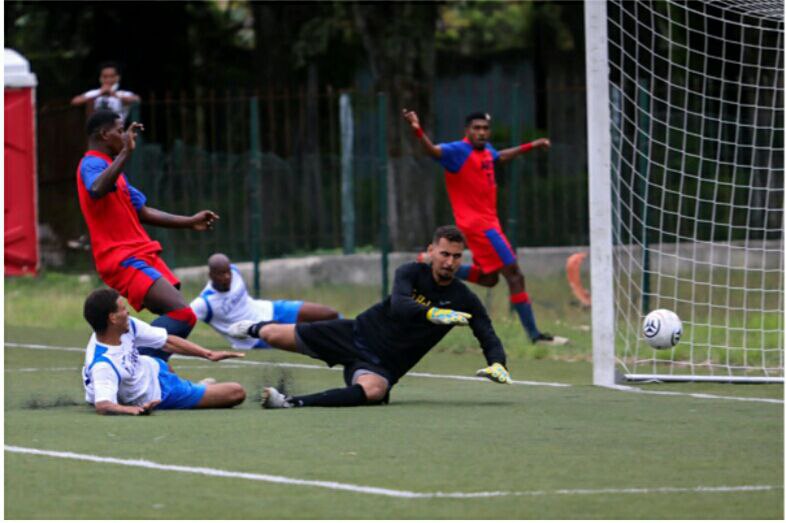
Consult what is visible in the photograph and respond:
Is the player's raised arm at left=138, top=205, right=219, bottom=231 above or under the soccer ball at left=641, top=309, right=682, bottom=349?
above

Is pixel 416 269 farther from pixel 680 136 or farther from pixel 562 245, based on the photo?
pixel 562 245

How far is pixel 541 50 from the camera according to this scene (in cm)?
3128

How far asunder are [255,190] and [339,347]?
8.60 metres

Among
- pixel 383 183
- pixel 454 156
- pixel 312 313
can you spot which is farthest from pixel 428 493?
pixel 383 183

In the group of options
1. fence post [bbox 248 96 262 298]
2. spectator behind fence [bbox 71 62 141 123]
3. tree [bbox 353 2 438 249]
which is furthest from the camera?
tree [bbox 353 2 438 249]

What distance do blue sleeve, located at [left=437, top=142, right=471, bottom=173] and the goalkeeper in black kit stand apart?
14.7ft

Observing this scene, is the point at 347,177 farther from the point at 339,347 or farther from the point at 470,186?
the point at 339,347

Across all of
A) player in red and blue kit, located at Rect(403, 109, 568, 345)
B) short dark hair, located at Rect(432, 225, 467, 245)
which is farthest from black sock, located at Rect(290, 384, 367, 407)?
player in red and blue kit, located at Rect(403, 109, 568, 345)

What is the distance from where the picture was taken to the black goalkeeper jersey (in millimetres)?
10234

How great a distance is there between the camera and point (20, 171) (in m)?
22.2

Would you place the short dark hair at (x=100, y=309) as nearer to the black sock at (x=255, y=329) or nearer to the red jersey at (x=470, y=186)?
the black sock at (x=255, y=329)

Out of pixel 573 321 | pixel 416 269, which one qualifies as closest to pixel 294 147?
pixel 573 321

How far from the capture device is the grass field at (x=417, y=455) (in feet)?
21.6

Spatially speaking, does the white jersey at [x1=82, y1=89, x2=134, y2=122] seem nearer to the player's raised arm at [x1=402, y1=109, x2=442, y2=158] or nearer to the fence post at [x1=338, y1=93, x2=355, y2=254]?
the fence post at [x1=338, y1=93, x2=355, y2=254]
